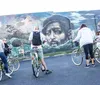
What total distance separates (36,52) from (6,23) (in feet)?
28.1

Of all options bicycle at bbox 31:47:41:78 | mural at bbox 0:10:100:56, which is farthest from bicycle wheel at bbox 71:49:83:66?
mural at bbox 0:10:100:56

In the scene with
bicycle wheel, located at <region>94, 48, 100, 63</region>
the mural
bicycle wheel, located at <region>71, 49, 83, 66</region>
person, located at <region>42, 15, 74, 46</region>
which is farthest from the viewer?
person, located at <region>42, 15, 74, 46</region>

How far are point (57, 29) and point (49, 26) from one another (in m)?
0.60

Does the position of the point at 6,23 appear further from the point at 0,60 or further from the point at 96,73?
the point at 96,73

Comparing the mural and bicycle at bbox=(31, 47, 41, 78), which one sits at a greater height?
the mural

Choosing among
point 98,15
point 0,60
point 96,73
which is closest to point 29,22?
point 98,15

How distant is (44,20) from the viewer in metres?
18.6

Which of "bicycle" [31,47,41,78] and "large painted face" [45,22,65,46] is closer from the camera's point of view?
"bicycle" [31,47,41,78]

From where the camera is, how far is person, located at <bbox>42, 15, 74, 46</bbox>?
61.1 feet

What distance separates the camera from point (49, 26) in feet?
61.2

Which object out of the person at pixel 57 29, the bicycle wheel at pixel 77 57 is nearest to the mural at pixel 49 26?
the person at pixel 57 29

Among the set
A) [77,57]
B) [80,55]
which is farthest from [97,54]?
[77,57]

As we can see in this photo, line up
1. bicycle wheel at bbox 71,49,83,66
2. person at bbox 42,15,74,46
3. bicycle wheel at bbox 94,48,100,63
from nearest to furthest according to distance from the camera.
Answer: bicycle wheel at bbox 94,48,100,63
bicycle wheel at bbox 71,49,83,66
person at bbox 42,15,74,46

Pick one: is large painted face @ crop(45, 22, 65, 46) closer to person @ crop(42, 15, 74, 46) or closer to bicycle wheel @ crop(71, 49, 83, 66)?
person @ crop(42, 15, 74, 46)
